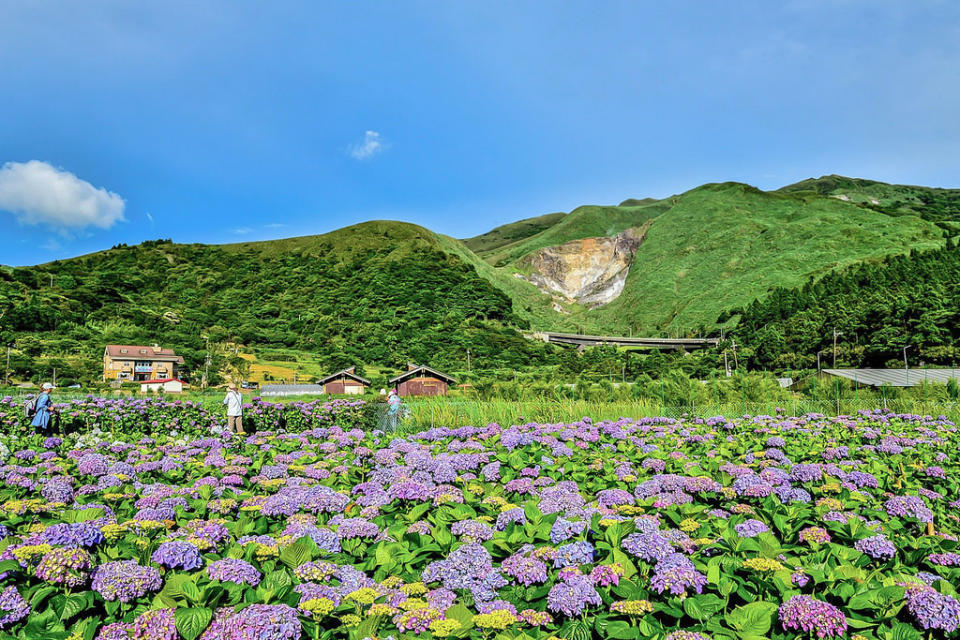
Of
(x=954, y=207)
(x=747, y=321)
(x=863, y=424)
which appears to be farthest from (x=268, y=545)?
(x=954, y=207)

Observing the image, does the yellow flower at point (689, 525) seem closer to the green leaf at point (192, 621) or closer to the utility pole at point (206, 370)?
the green leaf at point (192, 621)

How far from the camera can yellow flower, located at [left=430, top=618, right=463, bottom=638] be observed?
6.25 ft

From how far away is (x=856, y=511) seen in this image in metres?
3.34

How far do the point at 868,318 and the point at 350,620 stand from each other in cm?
6971

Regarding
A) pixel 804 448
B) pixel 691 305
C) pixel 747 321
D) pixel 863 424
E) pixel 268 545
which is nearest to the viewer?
pixel 268 545

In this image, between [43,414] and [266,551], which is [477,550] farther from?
[43,414]

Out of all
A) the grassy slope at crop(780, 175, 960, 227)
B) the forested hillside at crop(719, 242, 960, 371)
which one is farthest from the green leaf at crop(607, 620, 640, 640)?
the grassy slope at crop(780, 175, 960, 227)

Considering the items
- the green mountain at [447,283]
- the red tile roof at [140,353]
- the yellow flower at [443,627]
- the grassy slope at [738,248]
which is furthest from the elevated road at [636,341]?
the yellow flower at [443,627]

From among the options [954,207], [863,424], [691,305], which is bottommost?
[863,424]

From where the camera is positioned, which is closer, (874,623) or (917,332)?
(874,623)

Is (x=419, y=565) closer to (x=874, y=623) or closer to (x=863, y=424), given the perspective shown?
(x=874, y=623)

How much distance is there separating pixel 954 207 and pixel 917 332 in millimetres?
129597

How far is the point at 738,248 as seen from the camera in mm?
128875

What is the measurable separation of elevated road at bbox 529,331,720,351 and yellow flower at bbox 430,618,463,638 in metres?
87.9
